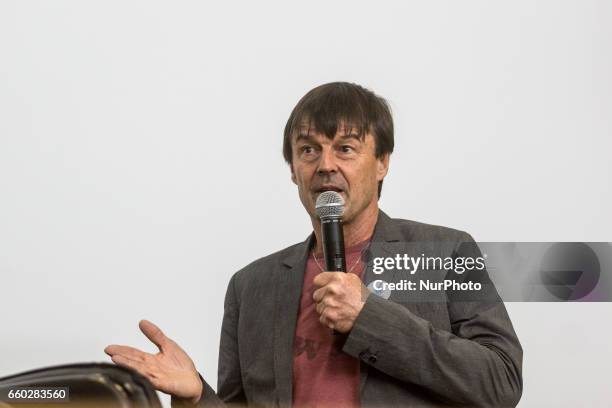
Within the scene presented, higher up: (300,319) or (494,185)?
(494,185)

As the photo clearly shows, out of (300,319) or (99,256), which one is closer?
(300,319)

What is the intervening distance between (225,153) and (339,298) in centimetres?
93

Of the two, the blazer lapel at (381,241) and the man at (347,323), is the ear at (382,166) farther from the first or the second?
the blazer lapel at (381,241)

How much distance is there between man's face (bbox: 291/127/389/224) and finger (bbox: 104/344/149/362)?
2.04 feet

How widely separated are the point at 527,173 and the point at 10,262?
1.58 metres

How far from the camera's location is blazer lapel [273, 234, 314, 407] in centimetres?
195

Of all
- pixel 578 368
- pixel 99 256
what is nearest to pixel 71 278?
pixel 99 256

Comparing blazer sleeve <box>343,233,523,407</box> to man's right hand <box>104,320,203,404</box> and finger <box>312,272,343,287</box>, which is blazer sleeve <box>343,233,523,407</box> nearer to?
finger <box>312,272,343,287</box>

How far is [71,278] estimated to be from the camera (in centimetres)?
251

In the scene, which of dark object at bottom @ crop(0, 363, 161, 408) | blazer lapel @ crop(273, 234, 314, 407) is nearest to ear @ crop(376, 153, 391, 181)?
blazer lapel @ crop(273, 234, 314, 407)

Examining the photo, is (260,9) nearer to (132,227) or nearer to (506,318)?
(132,227)

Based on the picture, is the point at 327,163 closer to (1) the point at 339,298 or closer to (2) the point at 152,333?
(1) the point at 339,298

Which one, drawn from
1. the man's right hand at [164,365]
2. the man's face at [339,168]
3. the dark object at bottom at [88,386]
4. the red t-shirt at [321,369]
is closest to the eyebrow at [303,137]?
the man's face at [339,168]

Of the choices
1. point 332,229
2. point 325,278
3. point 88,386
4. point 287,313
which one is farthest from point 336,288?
point 88,386
